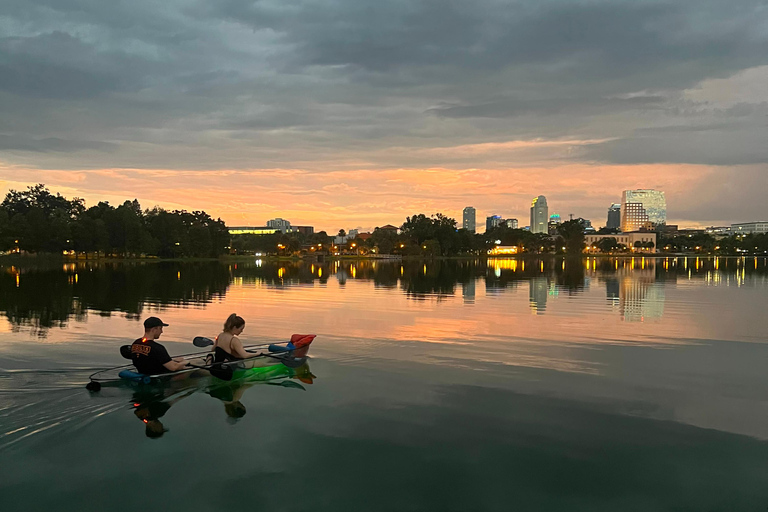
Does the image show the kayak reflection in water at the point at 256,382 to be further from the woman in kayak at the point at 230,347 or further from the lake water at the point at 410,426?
the woman in kayak at the point at 230,347

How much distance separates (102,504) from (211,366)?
5.26 meters

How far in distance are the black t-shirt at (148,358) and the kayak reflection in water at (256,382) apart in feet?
4.33

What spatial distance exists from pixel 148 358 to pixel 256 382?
283 cm

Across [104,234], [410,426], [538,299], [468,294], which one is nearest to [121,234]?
[104,234]

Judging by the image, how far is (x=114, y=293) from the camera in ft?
127

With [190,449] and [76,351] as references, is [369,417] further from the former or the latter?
[76,351]

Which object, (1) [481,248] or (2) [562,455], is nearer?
(2) [562,455]

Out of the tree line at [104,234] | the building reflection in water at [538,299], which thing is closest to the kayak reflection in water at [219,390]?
the building reflection in water at [538,299]

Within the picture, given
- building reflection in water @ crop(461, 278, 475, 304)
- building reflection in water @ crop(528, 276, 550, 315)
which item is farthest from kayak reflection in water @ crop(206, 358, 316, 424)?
building reflection in water @ crop(461, 278, 475, 304)

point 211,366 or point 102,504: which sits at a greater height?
point 211,366

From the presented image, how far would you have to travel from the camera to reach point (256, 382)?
46.8 ft

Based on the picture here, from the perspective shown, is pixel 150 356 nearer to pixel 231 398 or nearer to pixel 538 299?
pixel 231 398

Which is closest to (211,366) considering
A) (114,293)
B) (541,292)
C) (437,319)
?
(437,319)

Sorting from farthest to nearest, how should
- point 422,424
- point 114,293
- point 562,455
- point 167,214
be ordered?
1. point 167,214
2. point 114,293
3. point 422,424
4. point 562,455
